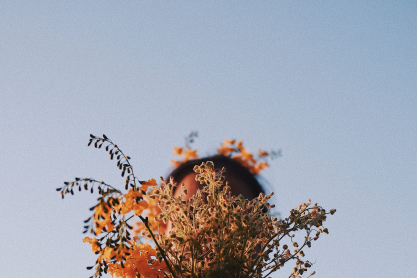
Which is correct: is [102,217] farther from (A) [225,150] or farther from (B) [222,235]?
(A) [225,150]

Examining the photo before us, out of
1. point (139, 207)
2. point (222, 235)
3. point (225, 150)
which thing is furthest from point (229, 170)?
point (139, 207)

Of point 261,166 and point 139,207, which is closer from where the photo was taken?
point 139,207

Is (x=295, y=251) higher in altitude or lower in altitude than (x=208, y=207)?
lower

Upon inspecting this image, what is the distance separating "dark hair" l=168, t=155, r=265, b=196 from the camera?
2758 mm

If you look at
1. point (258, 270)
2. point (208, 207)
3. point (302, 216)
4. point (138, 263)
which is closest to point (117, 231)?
point (138, 263)

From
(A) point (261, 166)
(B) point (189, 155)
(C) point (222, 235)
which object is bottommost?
(C) point (222, 235)

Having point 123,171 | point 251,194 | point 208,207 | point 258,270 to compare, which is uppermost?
point 251,194

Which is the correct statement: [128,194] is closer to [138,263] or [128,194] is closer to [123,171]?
[123,171]

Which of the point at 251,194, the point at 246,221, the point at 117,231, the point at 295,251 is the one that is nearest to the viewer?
the point at 117,231

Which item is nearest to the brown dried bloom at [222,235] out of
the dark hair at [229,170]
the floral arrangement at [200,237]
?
the floral arrangement at [200,237]

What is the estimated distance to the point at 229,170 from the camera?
9.00ft

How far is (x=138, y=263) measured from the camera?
3.59 ft

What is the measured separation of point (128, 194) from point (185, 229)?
0.25 metres

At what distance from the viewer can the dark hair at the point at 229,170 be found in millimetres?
2758
